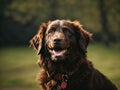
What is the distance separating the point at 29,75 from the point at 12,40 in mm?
9122

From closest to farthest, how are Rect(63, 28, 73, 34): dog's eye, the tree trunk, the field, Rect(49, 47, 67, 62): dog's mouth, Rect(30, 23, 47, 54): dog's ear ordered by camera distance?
Rect(49, 47, 67, 62): dog's mouth, Rect(63, 28, 73, 34): dog's eye, Rect(30, 23, 47, 54): dog's ear, the field, the tree trunk

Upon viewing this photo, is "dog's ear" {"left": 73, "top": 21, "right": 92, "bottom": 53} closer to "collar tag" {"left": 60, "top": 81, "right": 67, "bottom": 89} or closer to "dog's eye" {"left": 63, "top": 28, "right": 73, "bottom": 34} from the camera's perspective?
"dog's eye" {"left": 63, "top": 28, "right": 73, "bottom": 34}

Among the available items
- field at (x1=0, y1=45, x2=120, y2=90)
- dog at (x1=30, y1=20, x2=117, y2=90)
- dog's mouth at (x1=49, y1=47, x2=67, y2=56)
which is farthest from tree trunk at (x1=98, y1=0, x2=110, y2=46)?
dog's mouth at (x1=49, y1=47, x2=67, y2=56)

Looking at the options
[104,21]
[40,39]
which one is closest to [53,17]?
[104,21]

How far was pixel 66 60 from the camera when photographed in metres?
7.84

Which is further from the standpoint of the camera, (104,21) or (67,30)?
(104,21)

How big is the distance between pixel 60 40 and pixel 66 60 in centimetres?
46

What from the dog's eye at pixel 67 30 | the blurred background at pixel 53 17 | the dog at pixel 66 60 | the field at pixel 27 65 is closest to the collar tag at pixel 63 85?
the dog at pixel 66 60

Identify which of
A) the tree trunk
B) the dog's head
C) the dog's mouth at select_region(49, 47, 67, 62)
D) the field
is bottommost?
the dog's mouth at select_region(49, 47, 67, 62)

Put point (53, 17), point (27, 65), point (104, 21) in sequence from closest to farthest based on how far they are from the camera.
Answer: point (27, 65) < point (104, 21) < point (53, 17)

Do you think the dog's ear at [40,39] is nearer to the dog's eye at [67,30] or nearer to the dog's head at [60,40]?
the dog's head at [60,40]

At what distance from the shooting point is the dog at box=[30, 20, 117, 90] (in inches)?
301

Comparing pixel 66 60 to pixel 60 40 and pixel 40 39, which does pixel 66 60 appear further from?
pixel 40 39

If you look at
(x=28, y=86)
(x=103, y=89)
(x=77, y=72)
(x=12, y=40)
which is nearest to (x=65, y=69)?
(x=77, y=72)
